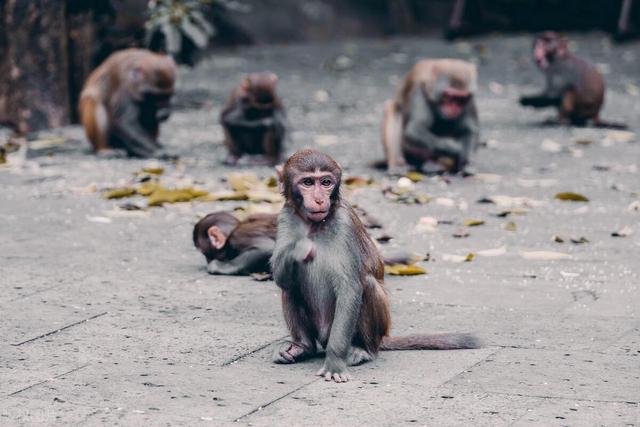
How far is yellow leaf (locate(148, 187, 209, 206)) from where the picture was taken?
9.36m

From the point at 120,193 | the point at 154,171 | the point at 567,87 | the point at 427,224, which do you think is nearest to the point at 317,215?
the point at 427,224

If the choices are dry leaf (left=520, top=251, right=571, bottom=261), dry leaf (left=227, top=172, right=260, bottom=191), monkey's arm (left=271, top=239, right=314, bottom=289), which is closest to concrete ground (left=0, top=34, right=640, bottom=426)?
dry leaf (left=520, top=251, right=571, bottom=261)

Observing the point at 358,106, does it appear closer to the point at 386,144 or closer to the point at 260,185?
the point at 386,144

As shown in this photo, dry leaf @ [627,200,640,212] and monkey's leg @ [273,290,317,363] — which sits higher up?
monkey's leg @ [273,290,317,363]

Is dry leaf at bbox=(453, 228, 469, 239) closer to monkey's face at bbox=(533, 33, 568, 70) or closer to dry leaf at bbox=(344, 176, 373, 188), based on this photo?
dry leaf at bbox=(344, 176, 373, 188)

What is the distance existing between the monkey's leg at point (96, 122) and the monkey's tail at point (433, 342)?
6.99 m

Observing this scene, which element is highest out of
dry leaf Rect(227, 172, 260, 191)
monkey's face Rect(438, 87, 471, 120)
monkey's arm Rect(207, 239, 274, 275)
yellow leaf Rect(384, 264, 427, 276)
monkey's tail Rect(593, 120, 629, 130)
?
monkey's face Rect(438, 87, 471, 120)

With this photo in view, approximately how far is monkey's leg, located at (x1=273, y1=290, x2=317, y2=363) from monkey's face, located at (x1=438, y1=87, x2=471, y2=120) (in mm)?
5248

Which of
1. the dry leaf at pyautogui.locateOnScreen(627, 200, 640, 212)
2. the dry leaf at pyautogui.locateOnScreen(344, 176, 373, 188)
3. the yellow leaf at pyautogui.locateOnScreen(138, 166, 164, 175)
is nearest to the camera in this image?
the dry leaf at pyautogui.locateOnScreen(627, 200, 640, 212)

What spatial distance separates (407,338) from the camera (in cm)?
566

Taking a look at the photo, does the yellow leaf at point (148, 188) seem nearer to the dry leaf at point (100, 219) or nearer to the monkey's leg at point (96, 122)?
the dry leaf at point (100, 219)

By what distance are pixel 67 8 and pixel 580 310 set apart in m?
9.08

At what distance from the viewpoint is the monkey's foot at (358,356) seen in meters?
5.36

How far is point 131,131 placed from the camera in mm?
12000
